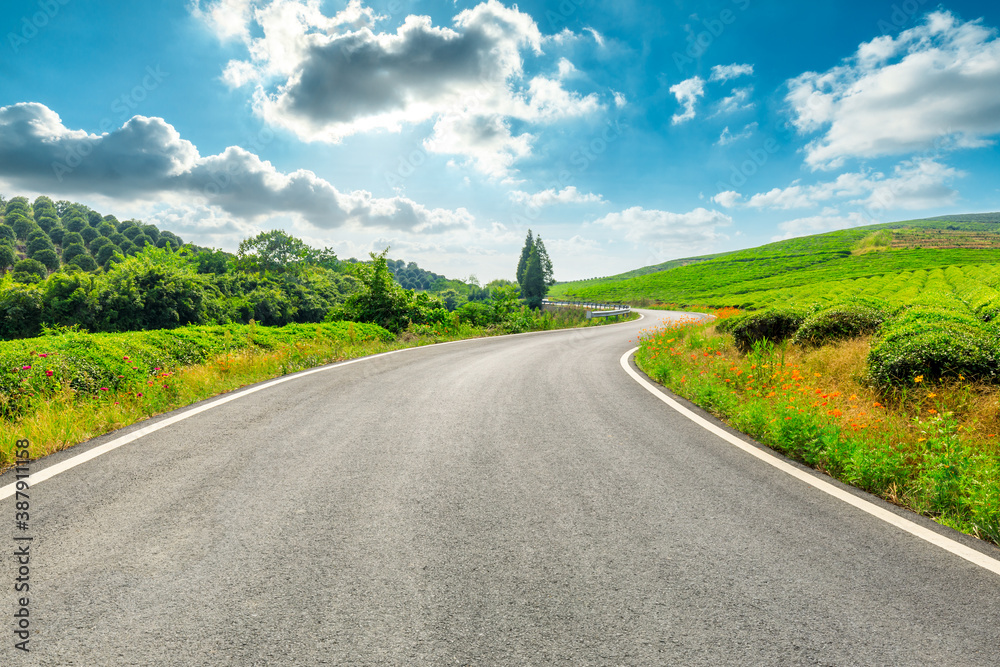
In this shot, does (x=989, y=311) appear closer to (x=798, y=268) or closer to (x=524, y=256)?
(x=524, y=256)

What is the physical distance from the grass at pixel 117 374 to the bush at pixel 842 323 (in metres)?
9.84

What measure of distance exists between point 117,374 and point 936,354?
10214 millimetres

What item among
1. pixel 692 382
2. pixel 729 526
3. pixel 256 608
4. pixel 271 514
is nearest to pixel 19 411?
pixel 271 514

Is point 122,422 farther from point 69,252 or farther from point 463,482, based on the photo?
point 69,252

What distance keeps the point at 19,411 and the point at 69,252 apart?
5066 inches

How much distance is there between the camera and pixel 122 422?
4680 millimetres

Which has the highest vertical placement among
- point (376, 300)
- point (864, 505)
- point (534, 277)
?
point (534, 277)

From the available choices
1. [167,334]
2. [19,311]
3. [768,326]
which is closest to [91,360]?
[167,334]

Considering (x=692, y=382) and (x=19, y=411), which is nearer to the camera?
(x=19, y=411)

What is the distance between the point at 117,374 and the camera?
5898 mm

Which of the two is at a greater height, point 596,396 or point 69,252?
point 69,252

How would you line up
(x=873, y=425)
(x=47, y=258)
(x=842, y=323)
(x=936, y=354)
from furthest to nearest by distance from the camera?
(x=47, y=258) < (x=842, y=323) < (x=936, y=354) < (x=873, y=425)

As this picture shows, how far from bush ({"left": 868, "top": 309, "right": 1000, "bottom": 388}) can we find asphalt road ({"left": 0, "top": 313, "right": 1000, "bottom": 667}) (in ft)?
8.66

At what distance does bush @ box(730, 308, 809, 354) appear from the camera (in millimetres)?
8906
